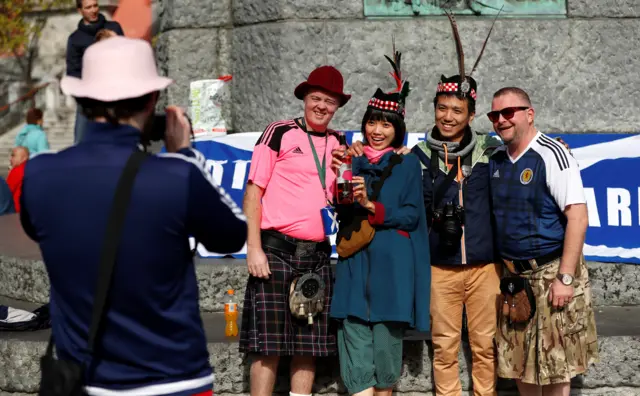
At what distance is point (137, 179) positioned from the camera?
3.19 meters

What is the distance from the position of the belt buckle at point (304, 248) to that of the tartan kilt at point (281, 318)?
0.02m

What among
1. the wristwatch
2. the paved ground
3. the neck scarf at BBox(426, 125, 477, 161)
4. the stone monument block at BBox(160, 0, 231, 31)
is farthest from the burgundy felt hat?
the stone monument block at BBox(160, 0, 231, 31)

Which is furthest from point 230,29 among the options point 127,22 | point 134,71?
point 127,22

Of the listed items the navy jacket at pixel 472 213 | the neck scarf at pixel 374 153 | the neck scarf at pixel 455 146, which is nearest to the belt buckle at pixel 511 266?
the navy jacket at pixel 472 213

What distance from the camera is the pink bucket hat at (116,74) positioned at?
3.28m

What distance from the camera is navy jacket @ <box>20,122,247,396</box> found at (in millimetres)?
3213

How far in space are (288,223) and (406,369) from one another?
123cm

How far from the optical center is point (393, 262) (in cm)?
538

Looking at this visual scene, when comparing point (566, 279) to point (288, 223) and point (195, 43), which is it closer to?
point (288, 223)

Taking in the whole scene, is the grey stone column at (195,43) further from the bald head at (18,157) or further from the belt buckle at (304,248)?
the bald head at (18,157)

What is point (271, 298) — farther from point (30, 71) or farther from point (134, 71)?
point (30, 71)

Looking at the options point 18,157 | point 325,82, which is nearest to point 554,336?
point 325,82

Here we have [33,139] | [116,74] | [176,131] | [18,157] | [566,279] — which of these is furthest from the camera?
[33,139]

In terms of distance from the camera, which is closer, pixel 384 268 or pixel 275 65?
pixel 384 268
